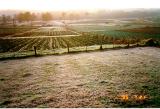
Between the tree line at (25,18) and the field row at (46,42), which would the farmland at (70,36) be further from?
the tree line at (25,18)

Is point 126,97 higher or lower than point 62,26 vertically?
lower

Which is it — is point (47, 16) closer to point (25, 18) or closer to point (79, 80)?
point (25, 18)

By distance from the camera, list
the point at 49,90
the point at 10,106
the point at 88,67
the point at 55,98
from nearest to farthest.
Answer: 1. the point at 10,106
2. the point at 55,98
3. the point at 49,90
4. the point at 88,67

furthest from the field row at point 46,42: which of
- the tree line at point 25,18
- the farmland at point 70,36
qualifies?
the tree line at point 25,18

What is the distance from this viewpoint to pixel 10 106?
7.41 metres

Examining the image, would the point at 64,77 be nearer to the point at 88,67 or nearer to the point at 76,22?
the point at 88,67

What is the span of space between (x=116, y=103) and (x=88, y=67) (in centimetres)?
500

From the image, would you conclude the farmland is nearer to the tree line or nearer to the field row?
the field row

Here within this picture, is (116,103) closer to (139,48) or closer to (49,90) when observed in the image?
(49,90)

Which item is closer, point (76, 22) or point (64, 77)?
point (64, 77)

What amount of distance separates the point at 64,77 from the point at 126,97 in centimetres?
350

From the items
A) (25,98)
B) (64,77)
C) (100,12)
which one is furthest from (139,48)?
(25,98)

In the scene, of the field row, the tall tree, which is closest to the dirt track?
the field row

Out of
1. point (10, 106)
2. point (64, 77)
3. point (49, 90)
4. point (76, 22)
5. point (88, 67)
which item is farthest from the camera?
point (76, 22)
